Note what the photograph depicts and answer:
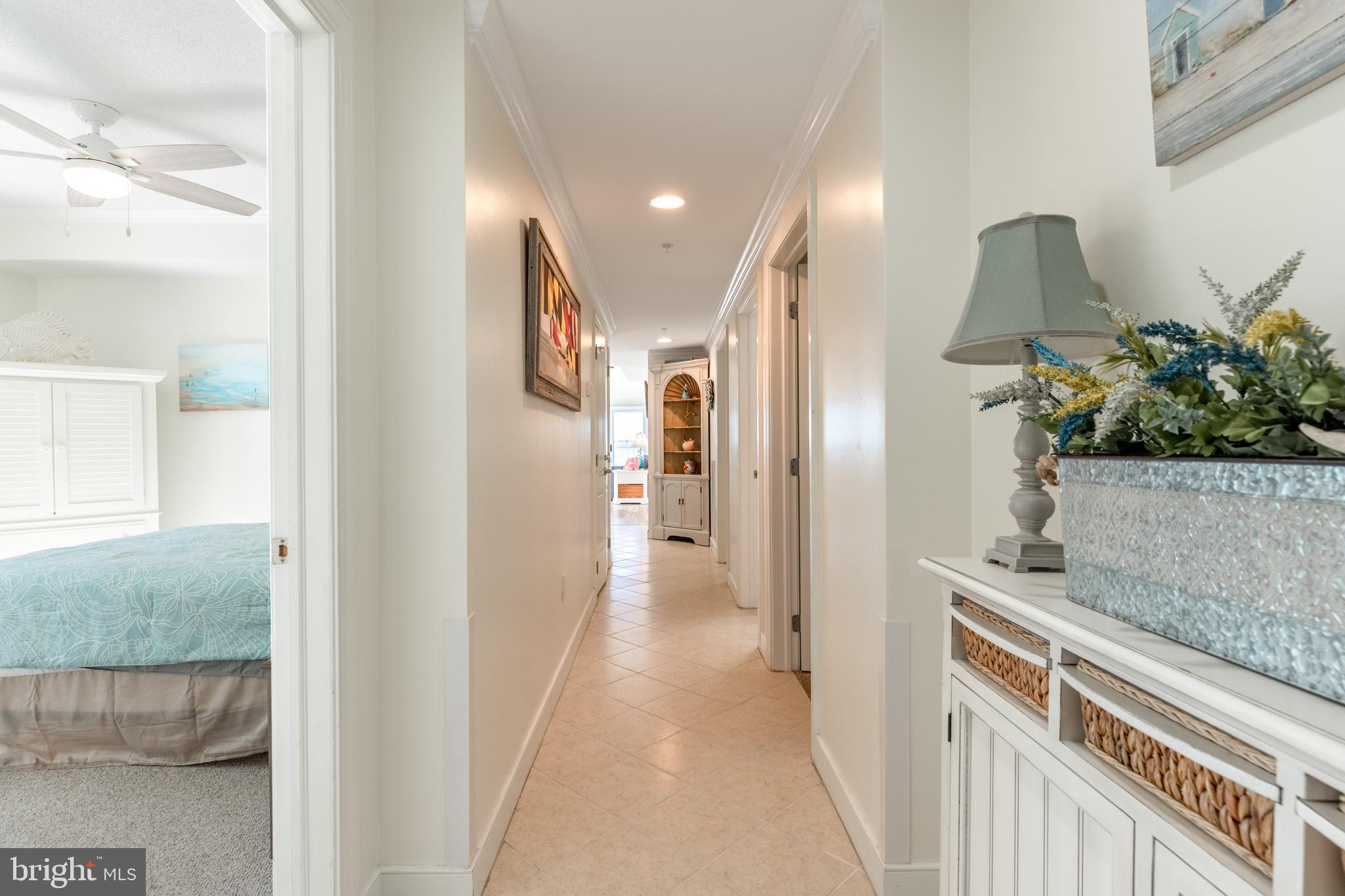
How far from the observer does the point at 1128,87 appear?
1116 millimetres

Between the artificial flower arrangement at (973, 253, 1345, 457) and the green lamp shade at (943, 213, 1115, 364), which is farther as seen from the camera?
the green lamp shade at (943, 213, 1115, 364)

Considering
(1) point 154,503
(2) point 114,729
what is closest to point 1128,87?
(2) point 114,729

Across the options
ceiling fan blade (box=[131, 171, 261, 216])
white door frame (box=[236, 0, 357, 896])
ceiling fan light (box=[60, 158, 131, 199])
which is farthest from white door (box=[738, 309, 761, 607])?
ceiling fan light (box=[60, 158, 131, 199])

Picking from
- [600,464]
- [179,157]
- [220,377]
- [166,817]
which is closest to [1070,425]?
[166,817]

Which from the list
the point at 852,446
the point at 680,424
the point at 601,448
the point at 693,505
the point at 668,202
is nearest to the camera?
the point at 852,446

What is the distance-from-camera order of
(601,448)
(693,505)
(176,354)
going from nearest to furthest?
1. (176,354)
2. (601,448)
3. (693,505)

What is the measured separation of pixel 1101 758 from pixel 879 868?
Result: 1.16 m

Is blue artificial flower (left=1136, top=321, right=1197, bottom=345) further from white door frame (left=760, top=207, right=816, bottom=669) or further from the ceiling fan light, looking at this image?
the ceiling fan light

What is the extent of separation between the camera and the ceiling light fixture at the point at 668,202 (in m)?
3.07

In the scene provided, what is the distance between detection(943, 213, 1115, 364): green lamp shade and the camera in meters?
1.07

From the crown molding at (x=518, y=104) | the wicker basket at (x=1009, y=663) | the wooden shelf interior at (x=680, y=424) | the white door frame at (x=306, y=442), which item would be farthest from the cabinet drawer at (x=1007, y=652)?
the wooden shelf interior at (x=680, y=424)

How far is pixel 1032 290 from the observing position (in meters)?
1.09

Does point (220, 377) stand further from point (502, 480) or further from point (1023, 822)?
point (1023, 822)

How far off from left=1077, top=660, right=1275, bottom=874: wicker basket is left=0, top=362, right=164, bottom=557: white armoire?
17.0ft
